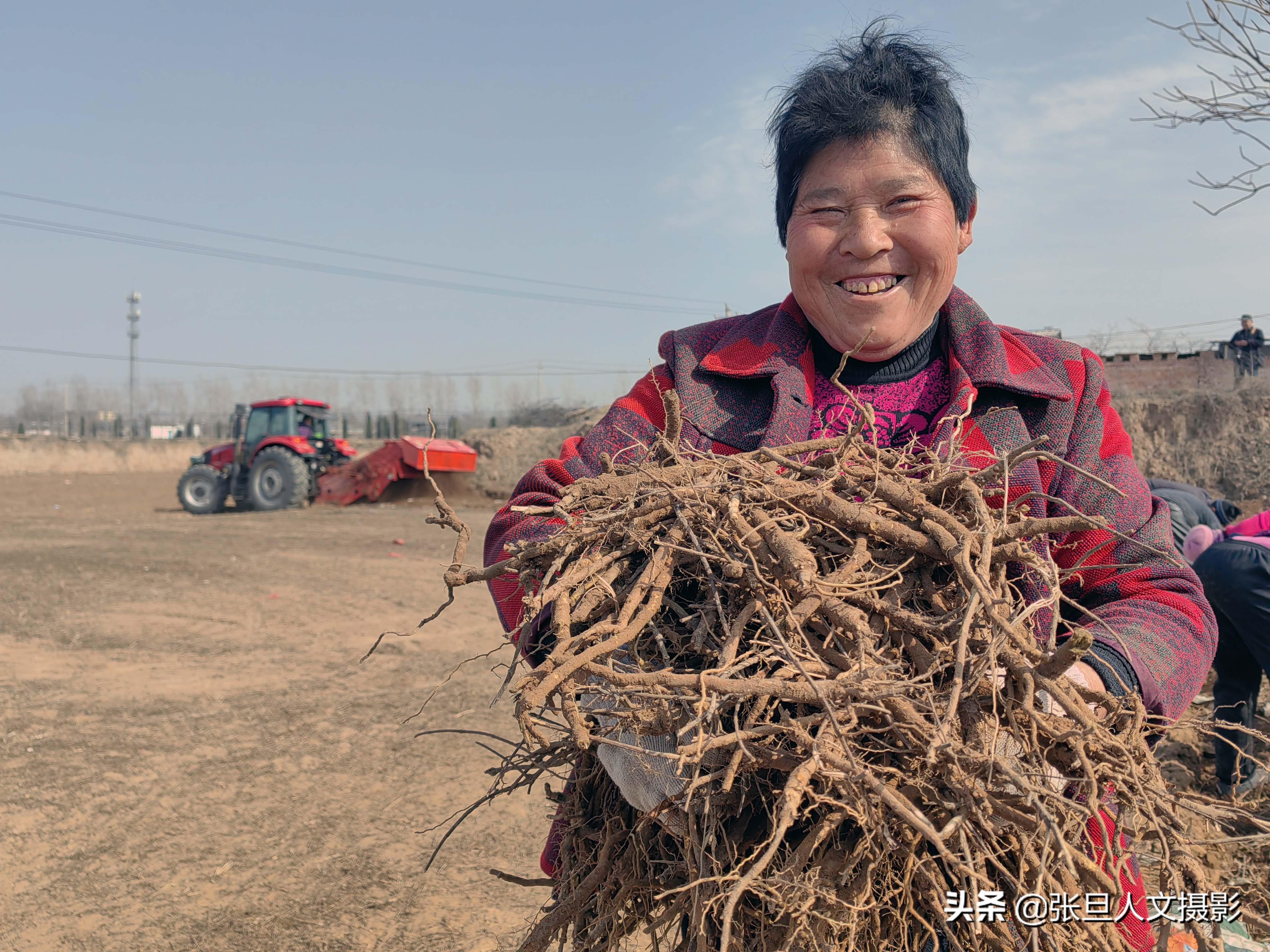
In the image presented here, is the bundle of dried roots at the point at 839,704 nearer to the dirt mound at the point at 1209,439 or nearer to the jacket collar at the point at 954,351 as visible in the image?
the jacket collar at the point at 954,351

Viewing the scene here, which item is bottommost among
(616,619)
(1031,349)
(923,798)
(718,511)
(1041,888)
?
(1041,888)

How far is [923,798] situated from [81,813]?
3.48 metres

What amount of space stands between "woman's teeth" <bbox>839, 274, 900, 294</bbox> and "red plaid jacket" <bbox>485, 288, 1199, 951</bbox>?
0.47 ft

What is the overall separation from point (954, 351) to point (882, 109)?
445mm

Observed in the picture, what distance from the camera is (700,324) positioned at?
1.79 metres

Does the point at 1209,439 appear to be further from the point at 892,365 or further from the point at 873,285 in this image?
the point at 873,285

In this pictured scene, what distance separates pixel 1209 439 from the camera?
10.4 metres

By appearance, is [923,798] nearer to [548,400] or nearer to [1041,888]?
[1041,888]

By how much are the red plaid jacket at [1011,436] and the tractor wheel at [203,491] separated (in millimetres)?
14201

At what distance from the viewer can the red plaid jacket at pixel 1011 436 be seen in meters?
1.35

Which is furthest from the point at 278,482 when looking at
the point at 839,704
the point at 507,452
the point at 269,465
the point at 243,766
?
the point at 839,704

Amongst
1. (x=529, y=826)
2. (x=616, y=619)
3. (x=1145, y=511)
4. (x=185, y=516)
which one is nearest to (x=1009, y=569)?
(x=1145, y=511)

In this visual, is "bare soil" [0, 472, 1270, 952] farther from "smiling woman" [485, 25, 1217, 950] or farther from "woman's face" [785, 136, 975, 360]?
"woman's face" [785, 136, 975, 360]

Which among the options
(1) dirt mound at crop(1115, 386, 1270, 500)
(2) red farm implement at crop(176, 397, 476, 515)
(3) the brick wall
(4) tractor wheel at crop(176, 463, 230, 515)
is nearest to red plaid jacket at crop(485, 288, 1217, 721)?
(1) dirt mound at crop(1115, 386, 1270, 500)
